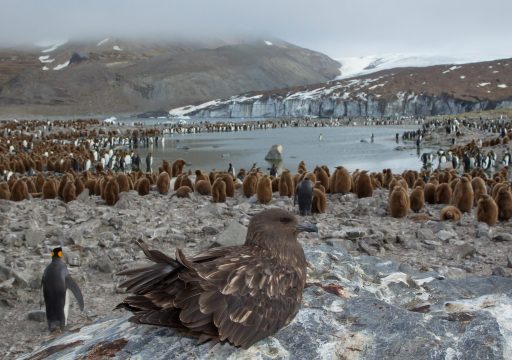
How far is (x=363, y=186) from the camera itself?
12.8 metres

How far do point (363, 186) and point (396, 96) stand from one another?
92443 millimetres

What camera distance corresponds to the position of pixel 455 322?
2932 mm

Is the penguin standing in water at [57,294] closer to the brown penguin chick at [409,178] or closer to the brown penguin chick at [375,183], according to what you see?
the brown penguin chick at [375,183]

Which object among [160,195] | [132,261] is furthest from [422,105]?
[132,261]

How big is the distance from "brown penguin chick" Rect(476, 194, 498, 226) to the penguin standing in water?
728 centimetres

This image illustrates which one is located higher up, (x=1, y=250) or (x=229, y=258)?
(x=229, y=258)

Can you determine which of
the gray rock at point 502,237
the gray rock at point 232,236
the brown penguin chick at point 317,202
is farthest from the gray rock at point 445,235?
the gray rock at point 232,236

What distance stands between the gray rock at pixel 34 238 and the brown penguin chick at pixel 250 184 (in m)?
6.07

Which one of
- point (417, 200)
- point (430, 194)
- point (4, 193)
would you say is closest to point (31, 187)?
point (4, 193)

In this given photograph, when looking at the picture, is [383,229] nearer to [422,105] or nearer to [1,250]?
[1,250]

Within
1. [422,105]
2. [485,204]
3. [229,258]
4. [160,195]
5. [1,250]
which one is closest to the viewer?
[229,258]

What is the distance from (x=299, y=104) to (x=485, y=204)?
105196 millimetres

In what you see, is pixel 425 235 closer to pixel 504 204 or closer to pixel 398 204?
pixel 398 204

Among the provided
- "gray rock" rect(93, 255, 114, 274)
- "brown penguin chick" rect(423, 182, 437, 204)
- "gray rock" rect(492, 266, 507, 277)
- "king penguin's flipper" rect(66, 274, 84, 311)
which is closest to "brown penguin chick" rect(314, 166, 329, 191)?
"brown penguin chick" rect(423, 182, 437, 204)
